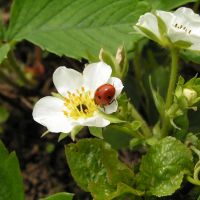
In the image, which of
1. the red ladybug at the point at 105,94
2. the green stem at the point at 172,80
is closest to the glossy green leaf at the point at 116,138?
the green stem at the point at 172,80

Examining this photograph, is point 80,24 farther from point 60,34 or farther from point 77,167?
point 77,167

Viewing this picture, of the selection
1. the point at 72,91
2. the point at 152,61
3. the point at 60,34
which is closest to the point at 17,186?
the point at 72,91

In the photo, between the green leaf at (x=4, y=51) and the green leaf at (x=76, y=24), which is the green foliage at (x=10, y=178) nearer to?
the green leaf at (x=4, y=51)

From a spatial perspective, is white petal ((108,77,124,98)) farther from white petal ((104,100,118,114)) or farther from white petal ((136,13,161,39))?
white petal ((136,13,161,39))

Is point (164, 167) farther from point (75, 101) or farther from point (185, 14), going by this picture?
point (185, 14)

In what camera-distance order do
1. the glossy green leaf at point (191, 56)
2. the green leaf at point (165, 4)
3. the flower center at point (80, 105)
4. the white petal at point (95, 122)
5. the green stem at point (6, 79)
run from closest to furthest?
the white petal at point (95, 122) < the flower center at point (80, 105) < the glossy green leaf at point (191, 56) < the green leaf at point (165, 4) < the green stem at point (6, 79)

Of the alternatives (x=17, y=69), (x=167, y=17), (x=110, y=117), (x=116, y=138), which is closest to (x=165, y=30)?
(x=167, y=17)
